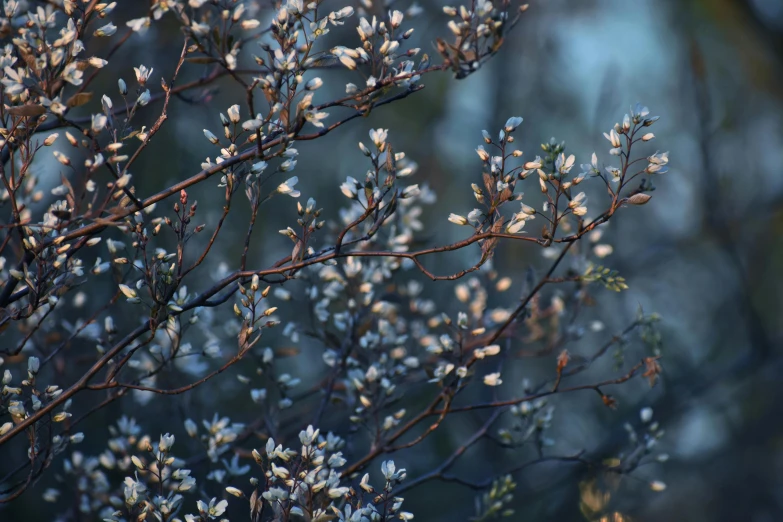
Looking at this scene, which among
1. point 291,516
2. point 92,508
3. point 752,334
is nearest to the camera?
point 291,516

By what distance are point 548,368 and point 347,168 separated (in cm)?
341

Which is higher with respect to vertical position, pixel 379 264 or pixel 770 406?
pixel 770 406

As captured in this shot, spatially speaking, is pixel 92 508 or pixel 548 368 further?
pixel 548 368

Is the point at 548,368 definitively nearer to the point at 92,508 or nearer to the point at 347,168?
the point at 347,168

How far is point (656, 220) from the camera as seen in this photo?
20.9 ft

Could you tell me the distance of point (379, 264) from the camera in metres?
2.63

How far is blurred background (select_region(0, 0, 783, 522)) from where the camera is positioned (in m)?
4.39

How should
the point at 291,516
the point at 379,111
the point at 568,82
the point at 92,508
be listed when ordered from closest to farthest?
A: the point at 291,516 → the point at 92,508 → the point at 568,82 → the point at 379,111

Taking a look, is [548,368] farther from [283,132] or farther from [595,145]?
[283,132]

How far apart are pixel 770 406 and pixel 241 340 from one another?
5.58m

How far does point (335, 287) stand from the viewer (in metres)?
2.53

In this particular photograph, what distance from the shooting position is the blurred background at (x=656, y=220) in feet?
14.4

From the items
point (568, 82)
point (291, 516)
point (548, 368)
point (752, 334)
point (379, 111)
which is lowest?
point (291, 516)

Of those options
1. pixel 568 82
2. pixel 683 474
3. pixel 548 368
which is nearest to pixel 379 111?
pixel 568 82
